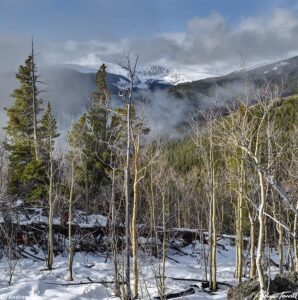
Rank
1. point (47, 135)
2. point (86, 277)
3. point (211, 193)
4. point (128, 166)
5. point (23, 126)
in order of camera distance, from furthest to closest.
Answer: point (23, 126)
point (47, 135)
point (86, 277)
point (211, 193)
point (128, 166)

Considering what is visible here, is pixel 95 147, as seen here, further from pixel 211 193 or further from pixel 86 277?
pixel 211 193

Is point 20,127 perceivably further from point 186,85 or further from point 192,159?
point 186,85

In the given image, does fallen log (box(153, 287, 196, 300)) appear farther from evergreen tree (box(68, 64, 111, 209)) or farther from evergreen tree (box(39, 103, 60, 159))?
evergreen tree (box(68, 64, 111, 209))

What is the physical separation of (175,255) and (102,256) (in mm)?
5224

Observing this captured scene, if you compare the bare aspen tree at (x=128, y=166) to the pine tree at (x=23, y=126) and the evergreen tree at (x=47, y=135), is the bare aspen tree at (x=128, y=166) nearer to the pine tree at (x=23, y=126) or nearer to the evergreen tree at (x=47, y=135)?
the evergreen tree at (x=47, y=135)

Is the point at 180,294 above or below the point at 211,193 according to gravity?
below

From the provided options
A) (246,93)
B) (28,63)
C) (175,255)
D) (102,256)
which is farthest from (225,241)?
(28,63)

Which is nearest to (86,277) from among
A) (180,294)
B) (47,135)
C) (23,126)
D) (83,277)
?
(83,277)

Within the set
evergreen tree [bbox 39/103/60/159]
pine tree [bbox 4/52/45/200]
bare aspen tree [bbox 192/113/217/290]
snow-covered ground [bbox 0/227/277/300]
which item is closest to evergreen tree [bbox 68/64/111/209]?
evergreen tree [bbox 39/103/60/159]

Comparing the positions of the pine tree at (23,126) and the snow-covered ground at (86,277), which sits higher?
the pine tree at (23,126)

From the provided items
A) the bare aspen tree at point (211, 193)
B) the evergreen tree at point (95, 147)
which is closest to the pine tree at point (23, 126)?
the evergreen tree at point (95, 147)

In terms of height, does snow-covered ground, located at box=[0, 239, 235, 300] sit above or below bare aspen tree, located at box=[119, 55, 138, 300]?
below

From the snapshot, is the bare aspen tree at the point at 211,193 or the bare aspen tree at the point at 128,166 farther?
the bare aspen tree at the point at 211,193

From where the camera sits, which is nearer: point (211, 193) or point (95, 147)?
point (211, 193)
